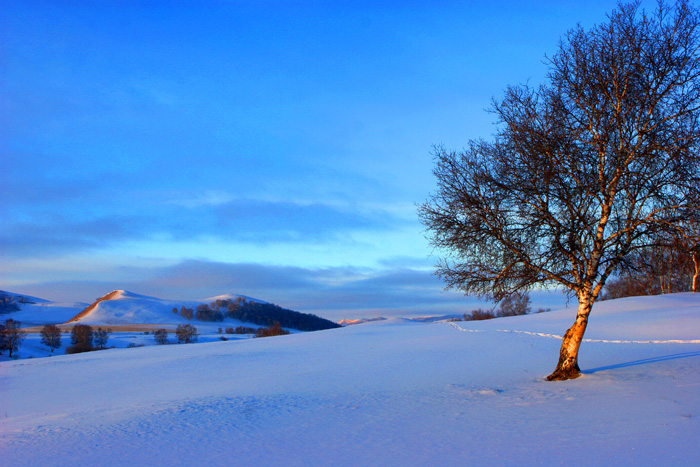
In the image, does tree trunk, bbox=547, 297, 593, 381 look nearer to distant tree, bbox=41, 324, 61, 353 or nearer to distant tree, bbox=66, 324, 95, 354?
distant tree, bbox=66, 324, 95, 354

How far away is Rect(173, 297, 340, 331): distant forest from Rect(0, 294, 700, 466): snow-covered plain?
14681cm

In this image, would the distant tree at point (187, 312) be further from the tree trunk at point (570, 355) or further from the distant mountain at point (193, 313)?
the tree trunk at point (570, 355)

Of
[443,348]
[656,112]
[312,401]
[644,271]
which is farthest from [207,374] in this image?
[656,112]

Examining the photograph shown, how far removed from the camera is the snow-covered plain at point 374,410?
7352 millimetres

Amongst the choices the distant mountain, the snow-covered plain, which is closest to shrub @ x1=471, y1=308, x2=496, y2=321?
the snow-covered plain

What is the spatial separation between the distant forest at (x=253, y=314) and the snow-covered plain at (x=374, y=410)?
14681cm

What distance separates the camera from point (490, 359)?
18844 mm

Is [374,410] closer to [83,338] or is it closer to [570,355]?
[570,355]

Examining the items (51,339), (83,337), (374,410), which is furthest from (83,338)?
(374,410)

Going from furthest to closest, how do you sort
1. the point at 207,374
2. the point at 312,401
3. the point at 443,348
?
1. the point at 443,348
2. the point at 207,374
3. the point at 312,401

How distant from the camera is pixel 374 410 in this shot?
10.6 m

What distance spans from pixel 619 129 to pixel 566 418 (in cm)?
702

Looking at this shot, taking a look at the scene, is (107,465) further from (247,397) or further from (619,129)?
(619,129)

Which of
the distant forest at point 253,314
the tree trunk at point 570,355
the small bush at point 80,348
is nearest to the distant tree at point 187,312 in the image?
the distant forest at point 253,314
